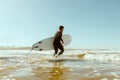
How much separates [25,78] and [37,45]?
38.1 feet

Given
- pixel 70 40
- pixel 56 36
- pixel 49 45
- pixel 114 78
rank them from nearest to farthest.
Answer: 1. pixel 114 78
2. pixel 56 36
3. pixel 49 45
4. pixel 70 40

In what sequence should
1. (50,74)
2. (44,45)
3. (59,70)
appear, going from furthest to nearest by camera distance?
(44,45) < (59,70) < (50,74)

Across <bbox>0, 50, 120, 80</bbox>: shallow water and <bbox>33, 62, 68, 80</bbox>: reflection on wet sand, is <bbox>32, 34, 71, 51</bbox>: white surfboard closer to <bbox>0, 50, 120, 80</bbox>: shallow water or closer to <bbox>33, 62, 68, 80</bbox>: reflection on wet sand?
<bbox>0, 50, 120, 80</bbox>: shallow water

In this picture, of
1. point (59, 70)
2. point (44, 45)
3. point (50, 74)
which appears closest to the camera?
point (50, 74)

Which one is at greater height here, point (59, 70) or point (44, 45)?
point (44, 45)

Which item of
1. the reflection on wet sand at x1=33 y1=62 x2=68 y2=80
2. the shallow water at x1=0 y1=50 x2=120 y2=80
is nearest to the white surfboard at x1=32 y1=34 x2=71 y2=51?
the shallow water at x1=0 y1=50 x2=120 y2=80

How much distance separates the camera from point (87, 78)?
7.39 metres

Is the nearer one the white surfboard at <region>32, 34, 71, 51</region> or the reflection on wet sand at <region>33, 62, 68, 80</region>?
the reflection on wet sand at <region>33, 62, 68, 80</region>

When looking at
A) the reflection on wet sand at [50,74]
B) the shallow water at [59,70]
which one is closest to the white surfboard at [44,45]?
the shallow water at [59,70]

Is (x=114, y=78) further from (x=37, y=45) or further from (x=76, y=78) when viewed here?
(x=37, y=45)

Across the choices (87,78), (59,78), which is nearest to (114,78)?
(87,78)

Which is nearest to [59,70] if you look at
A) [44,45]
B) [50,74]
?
[50,74]

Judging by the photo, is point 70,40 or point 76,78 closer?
point 76,78

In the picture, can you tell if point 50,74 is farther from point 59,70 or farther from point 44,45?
point 44,45
